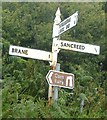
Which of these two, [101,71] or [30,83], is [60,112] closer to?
[30,83]

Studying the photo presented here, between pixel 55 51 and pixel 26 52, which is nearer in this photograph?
pixel 26 52

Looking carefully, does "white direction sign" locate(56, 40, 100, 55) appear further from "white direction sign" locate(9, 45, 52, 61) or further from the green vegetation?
the green vegetation

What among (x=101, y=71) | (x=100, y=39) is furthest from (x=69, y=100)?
(x=100, y=39)

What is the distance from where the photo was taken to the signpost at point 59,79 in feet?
16.6

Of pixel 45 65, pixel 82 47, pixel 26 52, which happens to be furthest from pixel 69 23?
pixel 45 65

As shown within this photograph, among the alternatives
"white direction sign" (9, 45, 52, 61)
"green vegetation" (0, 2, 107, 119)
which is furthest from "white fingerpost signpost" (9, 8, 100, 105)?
"green vegetation" (0, 2, 107, 119)

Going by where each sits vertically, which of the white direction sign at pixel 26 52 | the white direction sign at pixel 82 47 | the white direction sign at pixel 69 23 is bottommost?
the white direction sign at pixel 26 52

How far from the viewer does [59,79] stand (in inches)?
201

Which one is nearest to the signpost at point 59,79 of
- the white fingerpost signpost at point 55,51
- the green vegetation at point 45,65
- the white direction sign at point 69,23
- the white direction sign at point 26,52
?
the white fingerpost signpost at point 55,51

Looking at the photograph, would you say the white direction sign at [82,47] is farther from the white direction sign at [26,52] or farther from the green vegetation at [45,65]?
the green vegetation at [45,65]

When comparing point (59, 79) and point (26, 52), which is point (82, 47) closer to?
point (59, 79)

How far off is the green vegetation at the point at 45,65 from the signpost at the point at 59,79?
0.83 feet

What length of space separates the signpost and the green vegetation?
25cm

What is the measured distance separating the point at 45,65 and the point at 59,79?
9.58 ft
